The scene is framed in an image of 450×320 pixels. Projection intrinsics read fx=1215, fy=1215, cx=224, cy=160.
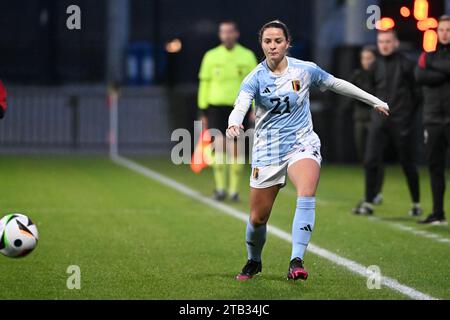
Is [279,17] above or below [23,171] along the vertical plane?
above

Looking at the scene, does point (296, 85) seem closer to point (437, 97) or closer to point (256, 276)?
point (256, 276)

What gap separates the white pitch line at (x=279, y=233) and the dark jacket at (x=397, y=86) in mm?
2100

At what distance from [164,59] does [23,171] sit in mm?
10905

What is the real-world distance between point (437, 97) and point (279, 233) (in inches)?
87.8

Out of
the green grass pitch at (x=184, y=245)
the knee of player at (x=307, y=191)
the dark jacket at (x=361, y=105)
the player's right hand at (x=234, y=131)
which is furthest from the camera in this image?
the dark jacket at (x=361, y=105)

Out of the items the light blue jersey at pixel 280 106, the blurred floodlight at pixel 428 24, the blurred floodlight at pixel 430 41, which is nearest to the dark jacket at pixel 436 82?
the blurred floodlight at pixel 430 41

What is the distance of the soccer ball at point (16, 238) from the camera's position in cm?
859

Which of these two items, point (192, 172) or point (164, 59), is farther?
point (164, 59)

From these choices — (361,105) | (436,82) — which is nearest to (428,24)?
(361,105)

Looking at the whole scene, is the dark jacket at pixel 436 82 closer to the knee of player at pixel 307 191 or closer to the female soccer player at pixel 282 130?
the female soccer player at pixel 282 130

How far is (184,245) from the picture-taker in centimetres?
1118

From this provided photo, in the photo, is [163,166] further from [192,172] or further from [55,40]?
[55,40]

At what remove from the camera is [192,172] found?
20.9 m
